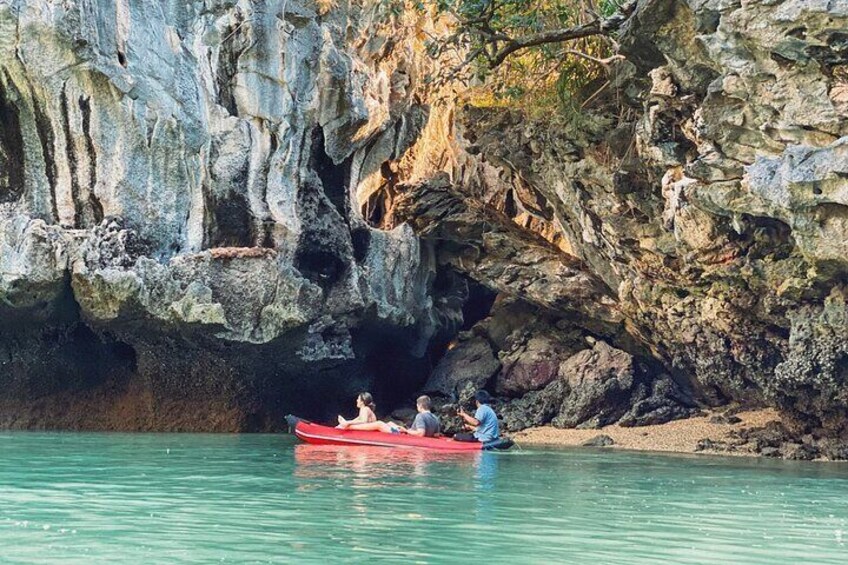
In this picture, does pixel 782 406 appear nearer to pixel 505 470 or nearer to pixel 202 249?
pixel 505 470

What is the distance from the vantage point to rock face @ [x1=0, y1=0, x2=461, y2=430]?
17.9 m

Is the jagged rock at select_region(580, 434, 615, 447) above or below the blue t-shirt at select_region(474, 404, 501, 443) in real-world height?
below

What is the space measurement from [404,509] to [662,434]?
1153 centimetres

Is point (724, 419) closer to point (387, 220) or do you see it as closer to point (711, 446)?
point (711, 446)

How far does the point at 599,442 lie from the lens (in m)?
19.6

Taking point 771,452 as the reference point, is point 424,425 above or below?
above

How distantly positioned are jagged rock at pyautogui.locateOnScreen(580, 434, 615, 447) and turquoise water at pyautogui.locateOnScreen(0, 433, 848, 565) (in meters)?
3.95

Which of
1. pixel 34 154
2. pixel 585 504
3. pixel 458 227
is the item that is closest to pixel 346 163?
pixel 458 227

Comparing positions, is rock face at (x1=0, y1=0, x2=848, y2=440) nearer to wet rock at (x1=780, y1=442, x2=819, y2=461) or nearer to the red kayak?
wet rock at (x1=780, y1=442, x2=819, y2=461)

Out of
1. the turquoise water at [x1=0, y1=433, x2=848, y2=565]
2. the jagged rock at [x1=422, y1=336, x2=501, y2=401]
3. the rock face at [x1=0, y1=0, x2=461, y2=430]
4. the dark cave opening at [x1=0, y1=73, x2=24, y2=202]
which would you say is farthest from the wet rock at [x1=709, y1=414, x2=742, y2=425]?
the dark cave opening at [x1=0, y1=73, x2=24, y2=202]

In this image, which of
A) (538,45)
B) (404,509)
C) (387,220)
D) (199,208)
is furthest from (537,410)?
(404,509)

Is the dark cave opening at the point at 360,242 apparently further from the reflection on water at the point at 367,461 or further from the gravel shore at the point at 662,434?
the reflection on water at the point at 367,461

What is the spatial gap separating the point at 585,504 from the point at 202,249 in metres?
10.8

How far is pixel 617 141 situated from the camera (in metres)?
17.7
